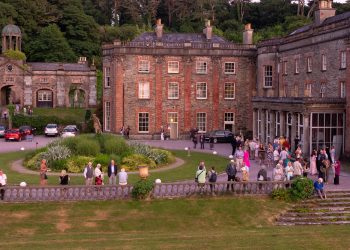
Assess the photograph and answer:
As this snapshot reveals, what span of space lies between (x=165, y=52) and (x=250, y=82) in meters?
9.31

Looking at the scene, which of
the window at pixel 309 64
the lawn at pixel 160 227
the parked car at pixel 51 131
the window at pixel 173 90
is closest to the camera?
the lawn at pixel 160 227

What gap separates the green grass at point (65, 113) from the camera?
235 feet

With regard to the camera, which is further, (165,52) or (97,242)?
(165,52)

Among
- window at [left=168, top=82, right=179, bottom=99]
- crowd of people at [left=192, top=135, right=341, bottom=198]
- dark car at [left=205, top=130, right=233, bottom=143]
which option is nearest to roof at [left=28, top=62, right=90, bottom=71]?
window at [left=168, top=82, right=179, bottom=99]

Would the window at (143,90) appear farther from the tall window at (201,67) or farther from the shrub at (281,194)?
the shrub at (281,194)

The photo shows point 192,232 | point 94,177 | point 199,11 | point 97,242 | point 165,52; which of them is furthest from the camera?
point 199,11

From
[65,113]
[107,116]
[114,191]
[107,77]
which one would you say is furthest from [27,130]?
[114,191]

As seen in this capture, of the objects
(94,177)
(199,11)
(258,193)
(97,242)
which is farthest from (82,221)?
(199,11)

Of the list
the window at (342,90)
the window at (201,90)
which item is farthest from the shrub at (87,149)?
the window at (201,90)

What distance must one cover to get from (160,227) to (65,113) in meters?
52.6

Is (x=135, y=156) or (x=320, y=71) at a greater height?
(x=320, y=71)

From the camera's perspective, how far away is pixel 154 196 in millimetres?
26562

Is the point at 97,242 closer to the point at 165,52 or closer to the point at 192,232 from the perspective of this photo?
the point at 192,232

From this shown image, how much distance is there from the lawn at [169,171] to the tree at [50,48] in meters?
53.6
